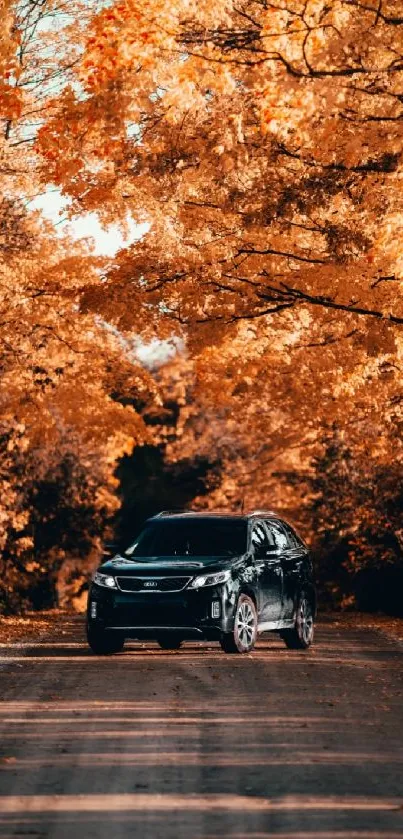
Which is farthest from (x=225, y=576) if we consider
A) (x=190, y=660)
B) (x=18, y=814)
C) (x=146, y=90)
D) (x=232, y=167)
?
(x=18, y=814)

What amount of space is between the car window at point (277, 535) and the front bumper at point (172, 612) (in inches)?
85.7

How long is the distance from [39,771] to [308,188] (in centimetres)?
991

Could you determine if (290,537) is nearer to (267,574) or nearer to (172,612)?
(267,574)

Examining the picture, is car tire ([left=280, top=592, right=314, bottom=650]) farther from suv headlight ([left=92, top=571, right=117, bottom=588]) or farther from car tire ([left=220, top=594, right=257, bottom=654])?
suv headlight ([left=92, top=571, right=117, bottom=588])

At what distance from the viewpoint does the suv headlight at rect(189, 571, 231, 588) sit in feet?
52.3

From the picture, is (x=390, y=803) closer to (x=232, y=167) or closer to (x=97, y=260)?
(x=232, y=167)

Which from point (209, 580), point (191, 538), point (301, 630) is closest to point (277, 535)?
point (301, 630)

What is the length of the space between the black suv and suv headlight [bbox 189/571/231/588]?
0.01 metres

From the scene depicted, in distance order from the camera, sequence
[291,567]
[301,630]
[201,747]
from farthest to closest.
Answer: [291,567] → [301,630] → [201,747]

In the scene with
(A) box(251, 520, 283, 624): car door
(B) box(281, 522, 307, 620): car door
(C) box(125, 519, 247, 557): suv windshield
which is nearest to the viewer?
(A) box(251, 520, 283, 624): car door

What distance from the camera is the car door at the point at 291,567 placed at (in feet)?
57.9

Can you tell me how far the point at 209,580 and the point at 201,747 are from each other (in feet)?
21.4

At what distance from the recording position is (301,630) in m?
17.9

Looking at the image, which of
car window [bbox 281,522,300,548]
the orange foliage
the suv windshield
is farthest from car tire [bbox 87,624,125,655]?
the orange foliage
